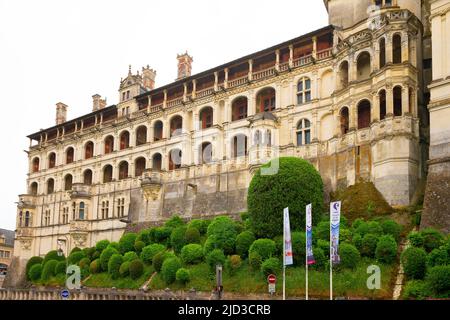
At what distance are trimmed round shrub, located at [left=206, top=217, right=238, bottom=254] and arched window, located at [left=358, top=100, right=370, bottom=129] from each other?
1433 centimetres

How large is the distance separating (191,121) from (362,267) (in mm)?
31389

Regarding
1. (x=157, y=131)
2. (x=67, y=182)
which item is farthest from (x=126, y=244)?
(x=67, y=182)

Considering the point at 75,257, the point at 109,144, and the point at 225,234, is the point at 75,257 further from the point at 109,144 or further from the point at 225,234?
the point at 225,234

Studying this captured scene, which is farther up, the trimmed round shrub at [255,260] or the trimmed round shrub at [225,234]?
the trimmed round shrub at [225,234]

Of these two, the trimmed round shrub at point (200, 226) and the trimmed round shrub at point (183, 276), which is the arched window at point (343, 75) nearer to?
the trimmed round shrub at point (200, 226)

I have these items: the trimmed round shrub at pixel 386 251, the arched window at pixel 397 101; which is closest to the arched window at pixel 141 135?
the arched window at pixel 397 101

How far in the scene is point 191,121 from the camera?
5791 centimetres

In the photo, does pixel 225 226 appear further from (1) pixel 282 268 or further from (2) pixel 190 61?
(2) pixel 190 61

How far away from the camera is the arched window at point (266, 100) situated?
52.4m

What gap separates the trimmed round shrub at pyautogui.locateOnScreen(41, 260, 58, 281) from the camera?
52.6 metres

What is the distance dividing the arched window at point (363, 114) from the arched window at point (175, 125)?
2290 cm

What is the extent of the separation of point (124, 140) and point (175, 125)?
31.3 feet

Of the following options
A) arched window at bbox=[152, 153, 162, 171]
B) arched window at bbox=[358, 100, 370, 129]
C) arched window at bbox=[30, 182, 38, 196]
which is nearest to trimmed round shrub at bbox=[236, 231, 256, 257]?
arched window at bbox=[358, 100, 370, 129]

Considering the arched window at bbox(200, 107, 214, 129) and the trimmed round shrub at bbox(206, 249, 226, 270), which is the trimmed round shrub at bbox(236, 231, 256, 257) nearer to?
the trimmed round shrub at bbox(206, 249, 226, 270)
